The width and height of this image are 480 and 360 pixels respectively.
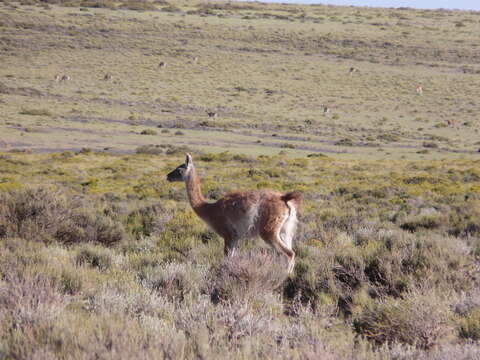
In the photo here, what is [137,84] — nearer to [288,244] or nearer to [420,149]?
[420,149]

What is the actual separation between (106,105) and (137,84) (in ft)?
32.0

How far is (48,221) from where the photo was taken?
7.79m

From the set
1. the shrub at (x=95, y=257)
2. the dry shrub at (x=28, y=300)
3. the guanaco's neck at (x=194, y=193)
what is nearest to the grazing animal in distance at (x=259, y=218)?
the guanaco's neck at (x=194, y=193)

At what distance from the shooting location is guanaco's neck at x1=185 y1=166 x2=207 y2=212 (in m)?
7.29

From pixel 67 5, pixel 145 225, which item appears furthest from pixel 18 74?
pixel 145 225

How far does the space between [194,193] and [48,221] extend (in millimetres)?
2167

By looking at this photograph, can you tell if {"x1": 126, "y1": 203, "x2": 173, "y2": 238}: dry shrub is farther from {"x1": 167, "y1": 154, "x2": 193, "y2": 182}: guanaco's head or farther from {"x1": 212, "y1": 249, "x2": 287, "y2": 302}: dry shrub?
{"x1": 212, "y1": 249, "x2": 287, "y2": 302}: dry shrub

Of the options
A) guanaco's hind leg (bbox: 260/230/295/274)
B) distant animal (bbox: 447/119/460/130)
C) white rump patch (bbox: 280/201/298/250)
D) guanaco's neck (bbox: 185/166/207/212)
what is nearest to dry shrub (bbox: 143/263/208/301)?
guanaco's hind leg (bbox: 260/230/295/274)

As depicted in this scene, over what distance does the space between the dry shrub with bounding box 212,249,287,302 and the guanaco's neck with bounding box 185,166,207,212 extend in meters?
1.58

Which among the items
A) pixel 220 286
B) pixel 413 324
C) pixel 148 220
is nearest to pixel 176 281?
pixel 220 286

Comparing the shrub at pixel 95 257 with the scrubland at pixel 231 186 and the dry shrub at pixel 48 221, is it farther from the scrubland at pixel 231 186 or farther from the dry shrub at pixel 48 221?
the dry shrub at pixel 48 221

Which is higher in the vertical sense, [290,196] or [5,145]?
[290,196]

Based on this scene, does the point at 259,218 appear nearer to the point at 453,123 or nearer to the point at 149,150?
the point at 149,150

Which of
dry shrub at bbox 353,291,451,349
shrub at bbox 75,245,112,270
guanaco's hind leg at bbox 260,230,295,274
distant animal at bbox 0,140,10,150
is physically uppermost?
dry shrub at bbox 353,291,451,349
